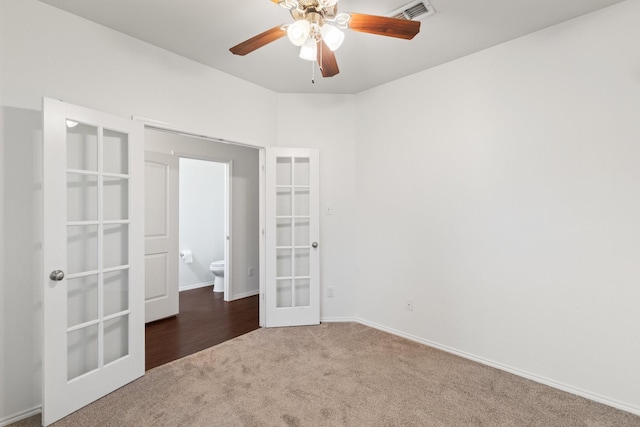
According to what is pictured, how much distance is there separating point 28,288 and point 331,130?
2979mm

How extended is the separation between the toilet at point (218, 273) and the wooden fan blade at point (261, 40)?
12.5 feet

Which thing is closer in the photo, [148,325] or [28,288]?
[28,288]

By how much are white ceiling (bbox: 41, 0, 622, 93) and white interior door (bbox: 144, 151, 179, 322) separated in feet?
5.22

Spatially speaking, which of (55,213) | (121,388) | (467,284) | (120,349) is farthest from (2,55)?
(467,284)

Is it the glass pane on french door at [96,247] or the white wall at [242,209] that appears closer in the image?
the glass pane on french door at [96,247]

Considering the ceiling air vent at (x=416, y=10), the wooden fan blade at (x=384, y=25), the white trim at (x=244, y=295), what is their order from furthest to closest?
the white trim at (x=244, y=295), the ceiling air vent at (x=416, y=10), the wooden fan blade at (x=384, y=25)

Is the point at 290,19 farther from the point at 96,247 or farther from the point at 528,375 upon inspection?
the point at 528,375

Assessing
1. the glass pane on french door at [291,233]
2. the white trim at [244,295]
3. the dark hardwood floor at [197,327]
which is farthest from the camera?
the white trim at [244,295]

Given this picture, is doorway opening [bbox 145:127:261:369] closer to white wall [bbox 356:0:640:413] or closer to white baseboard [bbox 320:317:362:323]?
white baseboard [bbox 320:317:362:323]

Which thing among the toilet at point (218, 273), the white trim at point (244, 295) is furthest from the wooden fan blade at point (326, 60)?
the toilet at point (218, 273)

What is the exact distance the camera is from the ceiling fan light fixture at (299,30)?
5.21 ft

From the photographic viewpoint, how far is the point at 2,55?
6.18ft

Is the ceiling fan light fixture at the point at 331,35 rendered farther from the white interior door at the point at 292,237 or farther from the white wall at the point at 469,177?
the white interior door at the point at 292,237

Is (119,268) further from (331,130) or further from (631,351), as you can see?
(631,351)
